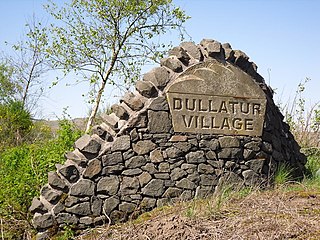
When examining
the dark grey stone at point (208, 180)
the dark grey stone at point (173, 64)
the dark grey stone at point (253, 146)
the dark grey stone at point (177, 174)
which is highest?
the dark grey stone at point (173, 64)

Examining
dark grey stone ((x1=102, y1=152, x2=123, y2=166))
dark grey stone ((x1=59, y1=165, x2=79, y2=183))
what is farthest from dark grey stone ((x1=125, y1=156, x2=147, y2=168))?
dark grey stone ((x1=59, y1=165, x2=79, y2=183))

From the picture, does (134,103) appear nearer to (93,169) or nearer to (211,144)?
(93,169)

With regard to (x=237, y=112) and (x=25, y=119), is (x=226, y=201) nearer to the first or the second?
(x=237, y=112)

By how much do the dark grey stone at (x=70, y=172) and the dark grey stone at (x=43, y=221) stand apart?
55 cm

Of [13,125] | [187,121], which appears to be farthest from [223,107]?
[13,125]

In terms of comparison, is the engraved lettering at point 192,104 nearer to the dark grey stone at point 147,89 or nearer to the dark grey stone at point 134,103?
the dark grey stone at point 147,89

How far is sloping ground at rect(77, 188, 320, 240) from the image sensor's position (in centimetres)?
487

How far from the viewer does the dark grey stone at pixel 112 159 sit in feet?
21.0

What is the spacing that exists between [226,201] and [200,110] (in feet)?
4.86

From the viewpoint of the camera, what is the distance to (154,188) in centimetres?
661

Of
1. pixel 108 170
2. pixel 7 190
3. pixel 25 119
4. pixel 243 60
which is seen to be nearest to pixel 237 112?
pixel 243 60

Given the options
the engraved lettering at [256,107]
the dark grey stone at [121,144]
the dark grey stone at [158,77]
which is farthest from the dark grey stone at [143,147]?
the engraved lettering at [256,107]

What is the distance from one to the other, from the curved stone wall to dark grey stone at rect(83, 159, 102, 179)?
Result: 0.05 feet

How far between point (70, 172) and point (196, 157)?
1.86 meters
